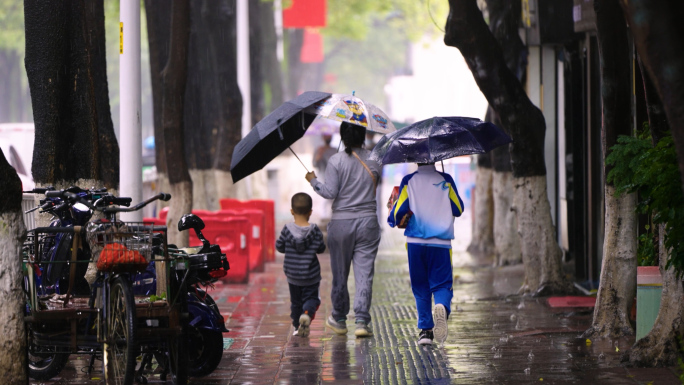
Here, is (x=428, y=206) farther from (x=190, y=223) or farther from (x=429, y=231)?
(x=190, y=223)

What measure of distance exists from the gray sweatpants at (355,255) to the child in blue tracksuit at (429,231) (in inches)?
19.6

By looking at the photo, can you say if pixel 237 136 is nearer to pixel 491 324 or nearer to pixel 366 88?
pixel 491 324

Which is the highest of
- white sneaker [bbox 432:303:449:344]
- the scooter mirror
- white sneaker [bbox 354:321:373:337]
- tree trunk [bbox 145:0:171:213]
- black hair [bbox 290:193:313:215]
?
tree trunk [bbox 145:0:171:213]

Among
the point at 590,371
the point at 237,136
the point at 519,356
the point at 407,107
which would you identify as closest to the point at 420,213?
the point at 519,356

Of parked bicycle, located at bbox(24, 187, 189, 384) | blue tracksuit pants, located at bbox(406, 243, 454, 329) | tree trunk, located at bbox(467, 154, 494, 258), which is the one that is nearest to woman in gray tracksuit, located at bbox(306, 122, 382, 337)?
blue tracksuit pants, located at bbox(406, 243, 454, 329)

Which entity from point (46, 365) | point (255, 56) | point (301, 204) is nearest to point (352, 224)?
point (301, 204)

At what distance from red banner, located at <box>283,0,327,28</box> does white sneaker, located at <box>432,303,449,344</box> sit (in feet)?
63.3

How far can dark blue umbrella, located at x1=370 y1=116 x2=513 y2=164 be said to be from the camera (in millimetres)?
8633

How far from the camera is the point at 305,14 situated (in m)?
27.5

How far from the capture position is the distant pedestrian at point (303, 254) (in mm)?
9164

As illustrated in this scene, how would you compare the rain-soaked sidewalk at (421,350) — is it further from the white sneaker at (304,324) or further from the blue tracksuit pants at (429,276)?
the blue tracksuit pants at (429,276)

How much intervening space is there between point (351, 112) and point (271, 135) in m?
0.82

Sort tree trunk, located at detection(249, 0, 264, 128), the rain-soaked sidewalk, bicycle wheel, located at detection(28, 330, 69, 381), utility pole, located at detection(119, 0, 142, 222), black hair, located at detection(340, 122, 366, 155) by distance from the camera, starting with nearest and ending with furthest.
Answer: the rain-soaked sidewalk, bicycle wheel, located at detection(28, 330, 69, 381), black hair, located at detection(340, 122, 366, 155), utility pole, located at detection(119, 0, 142, 222), tree trunk, located at detection(249, 0, 264, 128)

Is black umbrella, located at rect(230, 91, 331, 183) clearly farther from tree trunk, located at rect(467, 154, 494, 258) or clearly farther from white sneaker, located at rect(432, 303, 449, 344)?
tree trunk, located at rect(467, 154, 494, 258)
